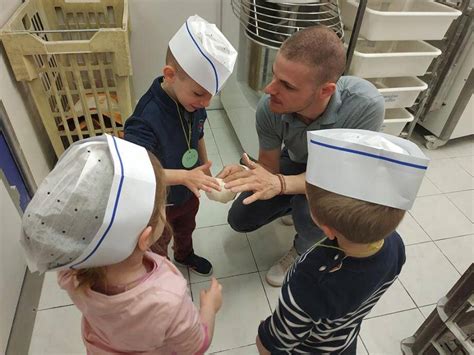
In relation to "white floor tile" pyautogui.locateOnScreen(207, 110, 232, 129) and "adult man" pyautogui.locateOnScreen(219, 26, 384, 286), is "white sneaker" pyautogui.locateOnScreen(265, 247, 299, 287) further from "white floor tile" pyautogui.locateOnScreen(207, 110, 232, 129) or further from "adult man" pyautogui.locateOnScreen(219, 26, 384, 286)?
"white floor tile" pyautogui.locateOnScreen(207, 110, 232, 129)

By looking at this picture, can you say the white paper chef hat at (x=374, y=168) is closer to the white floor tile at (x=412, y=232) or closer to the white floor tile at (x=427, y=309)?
the white floor tile at (x=427, y=309)

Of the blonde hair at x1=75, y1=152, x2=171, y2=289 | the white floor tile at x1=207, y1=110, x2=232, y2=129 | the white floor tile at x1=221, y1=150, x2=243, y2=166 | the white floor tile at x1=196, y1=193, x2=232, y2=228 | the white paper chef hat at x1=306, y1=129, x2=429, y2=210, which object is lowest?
the white floor tile at x1=196, y1=193, x2=232, y2=228

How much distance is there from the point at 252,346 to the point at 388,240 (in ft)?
2.25

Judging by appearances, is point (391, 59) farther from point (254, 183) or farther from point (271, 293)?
point (271, 293)

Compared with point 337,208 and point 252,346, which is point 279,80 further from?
point 252,346

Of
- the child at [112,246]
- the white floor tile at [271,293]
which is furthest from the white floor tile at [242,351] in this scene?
the child at [112,246]

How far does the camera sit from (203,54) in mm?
793

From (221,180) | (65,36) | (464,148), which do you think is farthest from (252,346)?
(464,148)

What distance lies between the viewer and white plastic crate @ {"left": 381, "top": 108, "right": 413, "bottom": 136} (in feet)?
5.76

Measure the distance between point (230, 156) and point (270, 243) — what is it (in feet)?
2.06

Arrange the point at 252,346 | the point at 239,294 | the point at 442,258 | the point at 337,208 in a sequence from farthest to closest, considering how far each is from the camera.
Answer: the point at 442,258 → the point at 239,294 → the point at 252,346 → the point at 337,208

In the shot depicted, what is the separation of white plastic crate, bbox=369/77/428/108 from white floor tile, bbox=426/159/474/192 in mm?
477

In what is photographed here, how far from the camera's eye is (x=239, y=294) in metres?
1.29

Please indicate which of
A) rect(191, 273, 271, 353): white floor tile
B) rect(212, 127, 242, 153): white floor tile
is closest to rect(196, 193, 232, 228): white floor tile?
rect(191, 273, 271, 353): white floor tile
